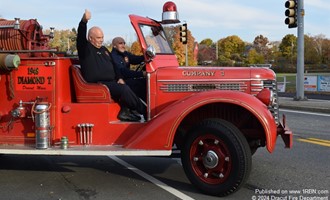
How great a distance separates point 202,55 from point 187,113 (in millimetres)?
74680

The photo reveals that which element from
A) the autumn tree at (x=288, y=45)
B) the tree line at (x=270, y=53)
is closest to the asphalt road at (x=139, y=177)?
the tree line at (x=270, y=53)

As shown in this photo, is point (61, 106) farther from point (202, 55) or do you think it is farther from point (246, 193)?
point (202, 55)

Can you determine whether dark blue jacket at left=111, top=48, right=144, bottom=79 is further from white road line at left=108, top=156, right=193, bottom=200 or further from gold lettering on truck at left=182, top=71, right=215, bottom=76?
white road line at left=108, top=156, right=193, bottom=200

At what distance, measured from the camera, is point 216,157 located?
15.6 feet

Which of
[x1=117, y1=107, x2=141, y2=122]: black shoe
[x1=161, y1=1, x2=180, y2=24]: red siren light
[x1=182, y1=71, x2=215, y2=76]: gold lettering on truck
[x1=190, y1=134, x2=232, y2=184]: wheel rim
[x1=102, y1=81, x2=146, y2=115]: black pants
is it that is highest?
[x1=161, y1=1, x2=180, y2=24]: red siren light

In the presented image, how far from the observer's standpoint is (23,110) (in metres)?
5.35

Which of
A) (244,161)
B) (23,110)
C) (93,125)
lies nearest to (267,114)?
(244,161)

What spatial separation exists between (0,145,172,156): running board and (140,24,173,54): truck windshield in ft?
5.64

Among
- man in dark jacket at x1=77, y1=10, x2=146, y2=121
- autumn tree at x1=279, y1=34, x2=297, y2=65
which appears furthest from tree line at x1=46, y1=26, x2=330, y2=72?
man in dark jacket at x1=77, y1=10, x2=146, y2=121

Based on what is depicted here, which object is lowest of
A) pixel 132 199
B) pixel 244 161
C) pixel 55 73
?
pixel 132 199

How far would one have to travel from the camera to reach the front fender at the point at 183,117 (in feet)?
15.5

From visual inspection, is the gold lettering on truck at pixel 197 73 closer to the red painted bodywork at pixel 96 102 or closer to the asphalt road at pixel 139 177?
the red painted bodywork at pixel 96 102

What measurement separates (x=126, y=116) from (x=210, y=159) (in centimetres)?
135

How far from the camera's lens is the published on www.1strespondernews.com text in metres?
4.68
